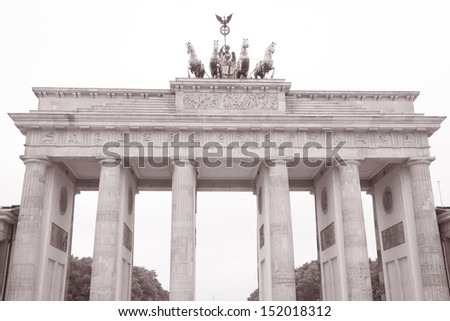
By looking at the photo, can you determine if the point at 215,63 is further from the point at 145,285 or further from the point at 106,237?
the point at 145,285

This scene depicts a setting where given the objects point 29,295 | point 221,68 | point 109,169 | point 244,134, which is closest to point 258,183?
point 244,134

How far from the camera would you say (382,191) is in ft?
123

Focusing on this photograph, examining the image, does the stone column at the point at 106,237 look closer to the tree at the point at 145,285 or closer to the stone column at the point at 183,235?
the stone column at the point at 183,235

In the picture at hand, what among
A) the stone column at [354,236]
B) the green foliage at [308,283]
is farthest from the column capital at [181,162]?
the green foliage at [308,283]

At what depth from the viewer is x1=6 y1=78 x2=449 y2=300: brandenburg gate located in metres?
30.0

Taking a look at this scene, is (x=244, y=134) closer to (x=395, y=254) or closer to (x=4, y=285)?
(x=395, y=254)

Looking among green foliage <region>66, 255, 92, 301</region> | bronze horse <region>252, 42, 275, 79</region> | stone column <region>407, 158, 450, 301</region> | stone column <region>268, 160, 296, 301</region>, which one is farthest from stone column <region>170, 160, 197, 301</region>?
green foliage <region>66, 255, 92, 301</region>

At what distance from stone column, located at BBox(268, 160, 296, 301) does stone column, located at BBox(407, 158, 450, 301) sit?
881 cm

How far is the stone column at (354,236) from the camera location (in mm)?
29750

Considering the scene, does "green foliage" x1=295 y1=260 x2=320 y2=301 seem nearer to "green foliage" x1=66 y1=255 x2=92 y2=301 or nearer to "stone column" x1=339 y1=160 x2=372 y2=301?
"green foliage" x1=66 y1=255 x2=92 y2=301

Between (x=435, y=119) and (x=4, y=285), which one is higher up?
(x=435, y=119)

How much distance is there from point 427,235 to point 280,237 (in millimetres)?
9927
